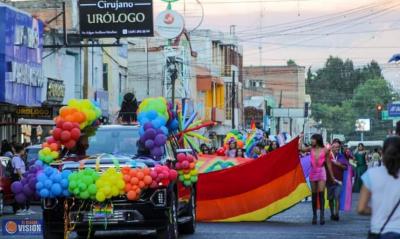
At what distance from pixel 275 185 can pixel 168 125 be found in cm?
427

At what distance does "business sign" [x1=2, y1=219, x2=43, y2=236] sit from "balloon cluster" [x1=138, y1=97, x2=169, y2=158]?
1915 millimetres

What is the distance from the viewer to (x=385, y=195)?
296 inches

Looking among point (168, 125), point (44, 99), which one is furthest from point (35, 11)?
point (168, 125)

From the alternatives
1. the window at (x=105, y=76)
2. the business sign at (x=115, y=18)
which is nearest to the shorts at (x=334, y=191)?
the business sign at (x=115, y=18)

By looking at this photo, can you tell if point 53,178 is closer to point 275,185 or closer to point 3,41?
point 275,185

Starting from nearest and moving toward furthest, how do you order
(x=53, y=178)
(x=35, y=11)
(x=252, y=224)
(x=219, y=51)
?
1. (x=53, y=178)
2. (x=252, y=224)
3. (x=35, y=11)
4. (x=219, y=51)

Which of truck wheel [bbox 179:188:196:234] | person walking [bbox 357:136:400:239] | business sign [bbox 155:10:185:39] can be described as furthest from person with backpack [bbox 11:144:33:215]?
business sign [bbox 155:10:185:39]

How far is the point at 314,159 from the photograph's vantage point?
19.5 m

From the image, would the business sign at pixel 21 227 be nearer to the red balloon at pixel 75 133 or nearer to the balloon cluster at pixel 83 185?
the balloon cluster at pixel 83 185

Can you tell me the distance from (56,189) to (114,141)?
2.05 meters

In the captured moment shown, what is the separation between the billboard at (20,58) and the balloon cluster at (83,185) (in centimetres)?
2025

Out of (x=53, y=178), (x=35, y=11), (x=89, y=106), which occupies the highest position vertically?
(x=35, y=11)

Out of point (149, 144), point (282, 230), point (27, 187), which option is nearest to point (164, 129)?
point (149, 144)

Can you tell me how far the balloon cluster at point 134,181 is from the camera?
13.5 metres
